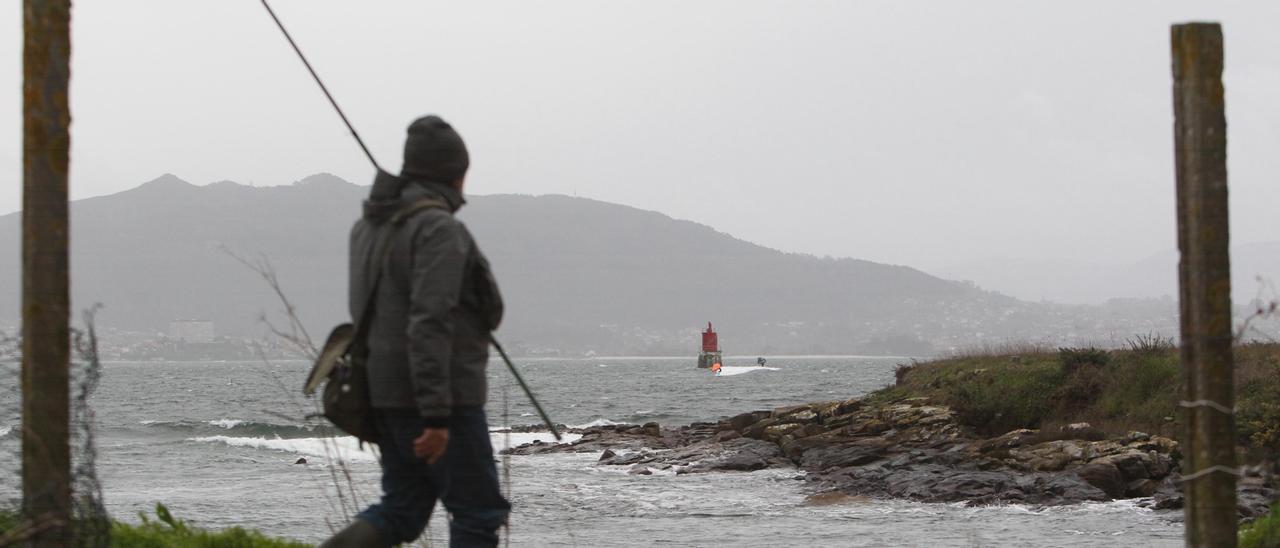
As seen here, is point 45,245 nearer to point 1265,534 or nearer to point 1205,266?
point 1205,266

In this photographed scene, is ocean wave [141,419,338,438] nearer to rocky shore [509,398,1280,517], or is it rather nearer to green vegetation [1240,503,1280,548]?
rocky shore [509,398,1280,517]

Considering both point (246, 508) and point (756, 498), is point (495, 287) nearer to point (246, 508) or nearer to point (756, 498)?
point (756, 498)

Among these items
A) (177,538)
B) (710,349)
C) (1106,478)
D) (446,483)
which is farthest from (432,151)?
(710,349)

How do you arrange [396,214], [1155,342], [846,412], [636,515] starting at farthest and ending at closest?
[846,412], [1155,342], [636,515], [396,214]

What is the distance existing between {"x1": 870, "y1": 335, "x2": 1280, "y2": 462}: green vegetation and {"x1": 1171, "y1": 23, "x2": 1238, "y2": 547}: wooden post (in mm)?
12159

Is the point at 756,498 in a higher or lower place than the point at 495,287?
lower

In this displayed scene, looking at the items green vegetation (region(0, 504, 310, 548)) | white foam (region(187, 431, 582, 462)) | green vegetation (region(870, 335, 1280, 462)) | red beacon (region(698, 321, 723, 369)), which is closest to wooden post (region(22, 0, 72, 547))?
green vegetation (region(0, 504, 310, 548))

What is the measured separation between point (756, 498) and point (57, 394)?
50.9ft

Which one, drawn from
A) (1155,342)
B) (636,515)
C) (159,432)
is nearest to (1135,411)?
(1155,342)

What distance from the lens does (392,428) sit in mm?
4699

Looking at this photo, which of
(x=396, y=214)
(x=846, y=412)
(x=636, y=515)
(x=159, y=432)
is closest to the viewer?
(x=396, y=214)

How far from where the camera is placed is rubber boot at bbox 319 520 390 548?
4770 mm

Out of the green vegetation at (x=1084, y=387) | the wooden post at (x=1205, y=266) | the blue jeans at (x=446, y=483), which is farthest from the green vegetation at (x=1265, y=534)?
the green vegetation at (x=1084, y=387)

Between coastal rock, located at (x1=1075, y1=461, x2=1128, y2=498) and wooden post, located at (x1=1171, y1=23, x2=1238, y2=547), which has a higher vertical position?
wooden post, located at (x1=1171, y1=23, x2=1238, y2=547)
